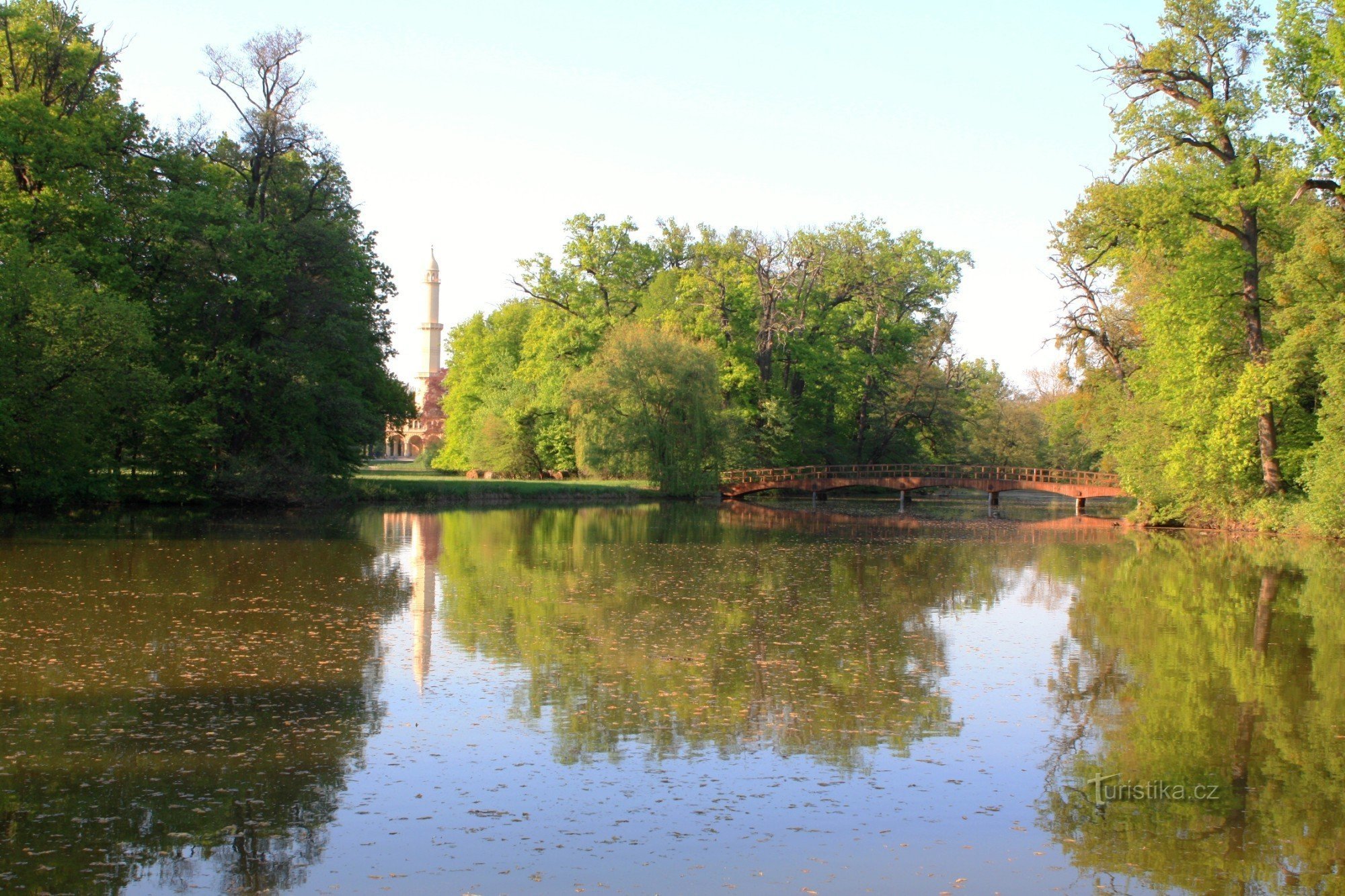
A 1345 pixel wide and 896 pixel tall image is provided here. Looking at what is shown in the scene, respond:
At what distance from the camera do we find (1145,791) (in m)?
7.72

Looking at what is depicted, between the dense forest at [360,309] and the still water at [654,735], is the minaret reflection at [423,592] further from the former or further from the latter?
the dense forest at [360,309]

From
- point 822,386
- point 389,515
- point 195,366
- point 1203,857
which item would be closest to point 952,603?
A: point 1203,857

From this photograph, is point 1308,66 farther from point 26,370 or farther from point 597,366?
point 26,370

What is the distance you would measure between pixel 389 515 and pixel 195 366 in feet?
24.2

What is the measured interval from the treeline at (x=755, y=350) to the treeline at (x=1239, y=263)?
2029 cm

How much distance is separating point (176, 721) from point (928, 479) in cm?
4312

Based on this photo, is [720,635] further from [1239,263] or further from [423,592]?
[1239,263]

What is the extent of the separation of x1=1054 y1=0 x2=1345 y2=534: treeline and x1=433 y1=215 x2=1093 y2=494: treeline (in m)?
20.3

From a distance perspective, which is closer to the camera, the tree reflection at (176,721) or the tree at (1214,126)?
the tree reflection at (176,721)

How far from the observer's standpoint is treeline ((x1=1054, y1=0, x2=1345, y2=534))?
27359 millimetres

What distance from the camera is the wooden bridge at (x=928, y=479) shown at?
45906mm

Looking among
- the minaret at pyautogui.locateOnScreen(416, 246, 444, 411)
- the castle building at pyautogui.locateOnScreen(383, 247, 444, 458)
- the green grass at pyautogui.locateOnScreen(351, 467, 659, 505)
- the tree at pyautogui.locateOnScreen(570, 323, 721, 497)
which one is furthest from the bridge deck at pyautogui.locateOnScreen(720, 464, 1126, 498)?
the minaret at pyautogui.locateOnScreen(416, 246, 444, 411)

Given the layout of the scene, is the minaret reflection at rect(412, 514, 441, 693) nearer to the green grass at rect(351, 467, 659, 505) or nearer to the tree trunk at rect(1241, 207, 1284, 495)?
the green grass at rect(351, 467, 659, 505)

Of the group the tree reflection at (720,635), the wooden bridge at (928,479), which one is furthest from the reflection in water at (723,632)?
the wooden bridge at (928,479)
